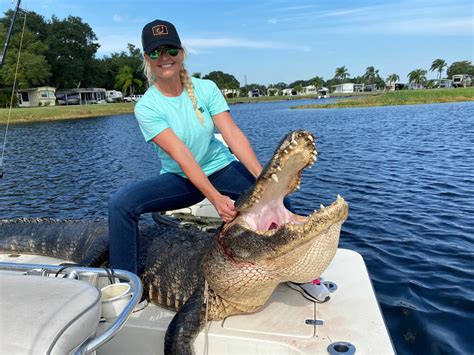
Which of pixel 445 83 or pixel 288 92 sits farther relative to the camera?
pixel 288 92

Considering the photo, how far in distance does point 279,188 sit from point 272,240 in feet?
1.42

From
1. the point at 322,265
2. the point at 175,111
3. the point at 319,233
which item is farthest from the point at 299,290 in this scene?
the point at 175,111

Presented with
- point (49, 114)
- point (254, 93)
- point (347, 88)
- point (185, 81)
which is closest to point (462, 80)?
point (347, 88)

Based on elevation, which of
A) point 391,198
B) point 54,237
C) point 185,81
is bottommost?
point 391,198

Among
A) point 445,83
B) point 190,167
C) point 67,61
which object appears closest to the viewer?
point 190,167

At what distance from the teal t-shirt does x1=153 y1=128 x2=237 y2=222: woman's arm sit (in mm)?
90

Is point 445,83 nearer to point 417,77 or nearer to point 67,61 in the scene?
point 417,77

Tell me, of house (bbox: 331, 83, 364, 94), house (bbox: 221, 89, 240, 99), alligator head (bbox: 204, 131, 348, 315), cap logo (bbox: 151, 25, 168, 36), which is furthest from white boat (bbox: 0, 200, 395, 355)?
house (bbox: 331, 83, 364, 94)

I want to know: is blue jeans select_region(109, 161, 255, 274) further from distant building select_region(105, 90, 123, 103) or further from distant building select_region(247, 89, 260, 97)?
distant building select_region(247, 89, 260, 97)

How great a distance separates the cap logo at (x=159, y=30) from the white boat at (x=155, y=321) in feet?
6.18

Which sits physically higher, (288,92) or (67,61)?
(67,61)

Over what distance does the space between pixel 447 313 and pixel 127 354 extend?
3276 millimetres

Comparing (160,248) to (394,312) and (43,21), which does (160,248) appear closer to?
(394,312)

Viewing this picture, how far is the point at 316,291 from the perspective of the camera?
10.5 ft
